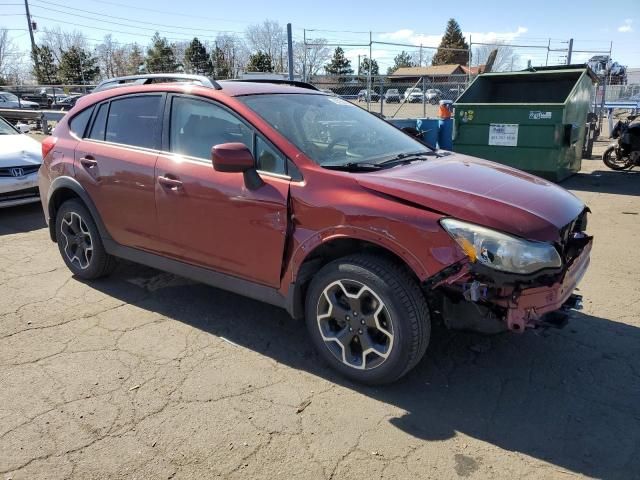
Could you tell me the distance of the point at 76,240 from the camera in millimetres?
4684

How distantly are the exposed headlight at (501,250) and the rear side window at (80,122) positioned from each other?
3.47 metres

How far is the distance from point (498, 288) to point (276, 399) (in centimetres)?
140

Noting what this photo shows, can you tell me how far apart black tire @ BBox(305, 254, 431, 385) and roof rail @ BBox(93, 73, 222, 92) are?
167cm

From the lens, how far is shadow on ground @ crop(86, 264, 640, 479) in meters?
2.62

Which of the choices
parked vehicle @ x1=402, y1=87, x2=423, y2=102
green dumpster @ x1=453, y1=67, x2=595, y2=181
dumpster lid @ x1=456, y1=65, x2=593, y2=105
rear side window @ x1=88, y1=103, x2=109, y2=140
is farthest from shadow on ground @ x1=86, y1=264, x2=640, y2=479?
parked vehicle @ x1=402, y1=87, x2=423, y2=102

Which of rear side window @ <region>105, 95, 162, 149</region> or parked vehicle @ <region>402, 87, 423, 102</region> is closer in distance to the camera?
rear side window @ <region>105, 95, 162, 149</region>

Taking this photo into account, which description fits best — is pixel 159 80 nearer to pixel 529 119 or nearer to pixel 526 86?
pixel 529 119

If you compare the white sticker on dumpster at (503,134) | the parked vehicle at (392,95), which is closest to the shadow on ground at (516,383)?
the white sticker on dumpster at (503,134)

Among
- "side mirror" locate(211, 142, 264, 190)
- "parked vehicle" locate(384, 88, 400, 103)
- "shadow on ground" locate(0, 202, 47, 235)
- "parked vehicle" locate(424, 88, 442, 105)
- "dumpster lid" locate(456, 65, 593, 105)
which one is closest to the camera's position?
"side mirror" locate(211, 142, 264, 190)

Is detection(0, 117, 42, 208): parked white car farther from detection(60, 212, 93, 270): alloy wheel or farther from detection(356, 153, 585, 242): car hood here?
detection(356, 153, 585, 242): car hood

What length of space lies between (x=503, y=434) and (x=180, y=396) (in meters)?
1.82

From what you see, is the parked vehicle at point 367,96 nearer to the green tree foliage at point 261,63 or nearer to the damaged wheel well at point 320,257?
the damaged wheel well at point 320,257

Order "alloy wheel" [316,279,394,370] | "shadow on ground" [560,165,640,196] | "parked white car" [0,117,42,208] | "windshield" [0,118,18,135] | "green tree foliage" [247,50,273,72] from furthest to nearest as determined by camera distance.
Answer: "green tree foliage" [247,50,273,72] < "shadow on ground" [560,165,640,196] < "windshield" [0,118,18,135] < "parked white car" [0,117,42,208] < "alloy wheel" [316,279,394,370]

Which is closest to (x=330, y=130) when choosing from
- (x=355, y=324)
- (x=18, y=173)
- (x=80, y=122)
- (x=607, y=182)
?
(x=355, y=324)
